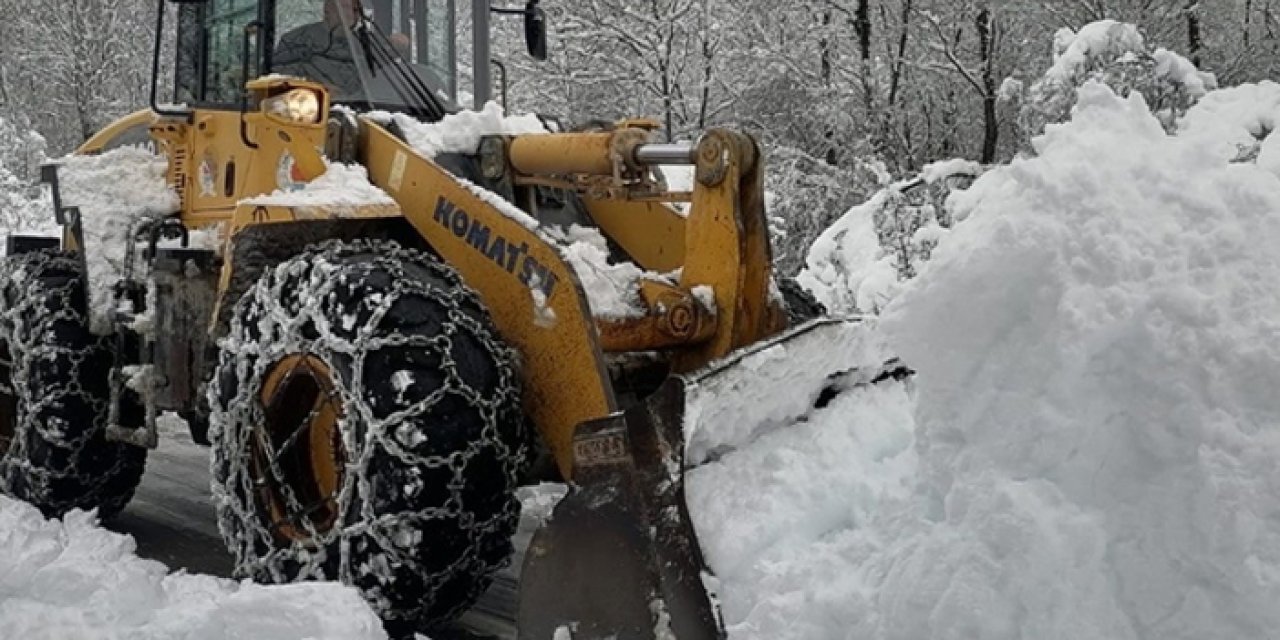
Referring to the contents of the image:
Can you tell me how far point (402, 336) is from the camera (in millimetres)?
3871

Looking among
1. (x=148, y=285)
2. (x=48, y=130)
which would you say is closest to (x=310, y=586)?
(x=148, y=285)

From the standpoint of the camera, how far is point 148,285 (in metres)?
5.85

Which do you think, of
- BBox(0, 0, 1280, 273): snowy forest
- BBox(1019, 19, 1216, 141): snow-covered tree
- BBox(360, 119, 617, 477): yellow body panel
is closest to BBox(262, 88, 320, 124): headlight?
BBox(360, 119, 617, 477): yellow body panel

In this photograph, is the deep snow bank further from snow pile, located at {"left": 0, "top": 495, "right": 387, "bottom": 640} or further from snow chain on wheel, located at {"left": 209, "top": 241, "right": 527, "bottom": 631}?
snow pile, located at {"left": 0, "top": 495, "right": 387, "bottom": 640}

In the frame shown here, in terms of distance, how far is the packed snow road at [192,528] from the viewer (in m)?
4.71

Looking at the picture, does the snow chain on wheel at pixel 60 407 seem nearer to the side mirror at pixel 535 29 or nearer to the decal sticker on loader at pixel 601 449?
the side mirror at pixel 535 29

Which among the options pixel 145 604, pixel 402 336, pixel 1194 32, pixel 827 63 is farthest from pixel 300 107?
pixel 1194 32

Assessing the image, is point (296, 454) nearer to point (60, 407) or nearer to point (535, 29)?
point (60, 407)

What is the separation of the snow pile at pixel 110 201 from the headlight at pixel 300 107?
1.46 metres

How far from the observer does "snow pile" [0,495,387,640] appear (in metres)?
3.41

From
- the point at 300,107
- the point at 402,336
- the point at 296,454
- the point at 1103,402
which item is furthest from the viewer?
the point at 300,107

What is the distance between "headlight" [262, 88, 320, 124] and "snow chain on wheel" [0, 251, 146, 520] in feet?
5.50

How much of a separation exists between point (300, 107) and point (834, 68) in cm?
1104

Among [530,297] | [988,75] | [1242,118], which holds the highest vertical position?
[988,75]
